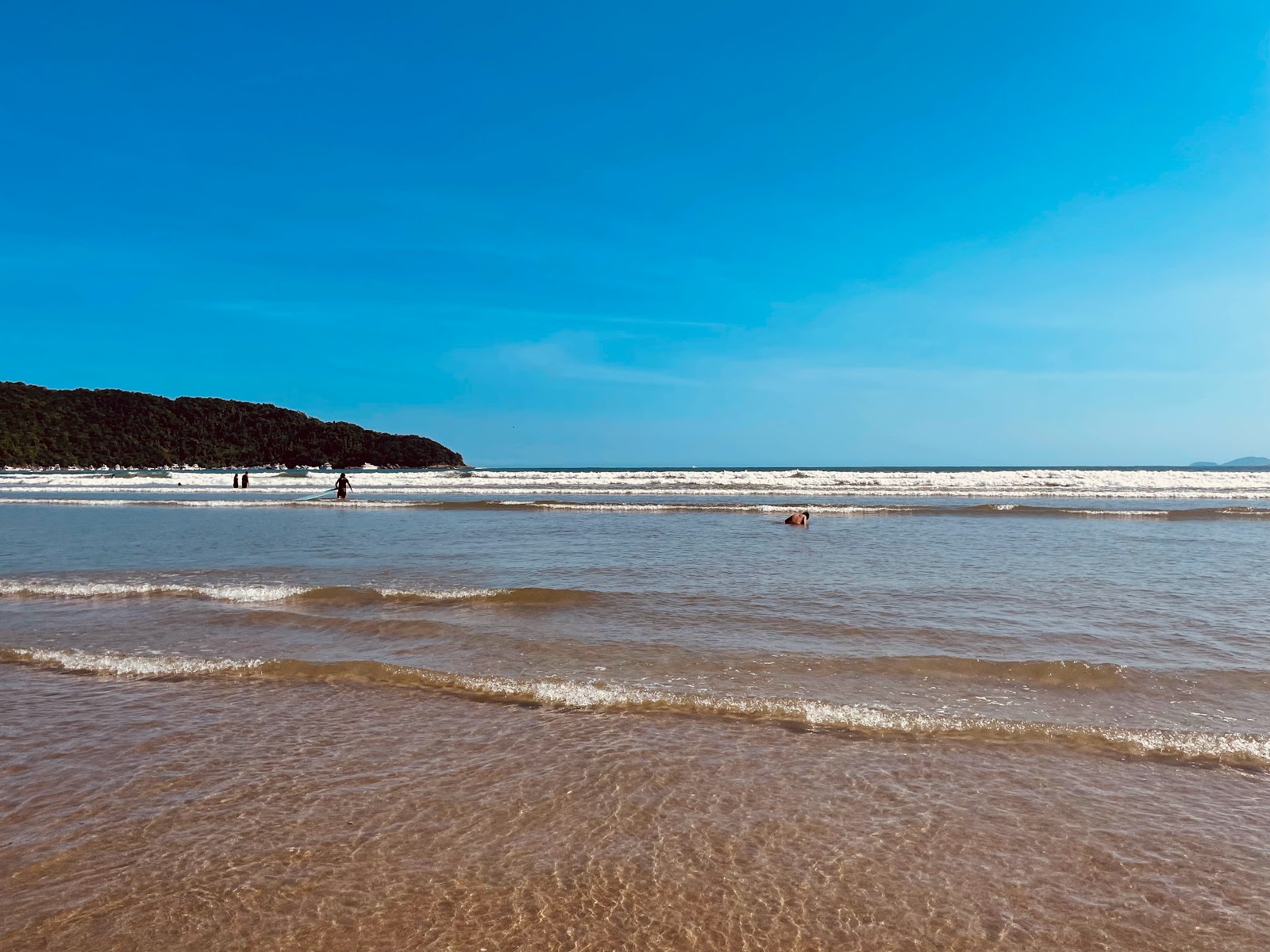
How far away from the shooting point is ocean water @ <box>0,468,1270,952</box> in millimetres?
3135

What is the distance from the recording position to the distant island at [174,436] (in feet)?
433

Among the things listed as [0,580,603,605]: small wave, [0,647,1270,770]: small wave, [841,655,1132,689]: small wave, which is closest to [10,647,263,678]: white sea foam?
[0,647,1270,770]: small wave

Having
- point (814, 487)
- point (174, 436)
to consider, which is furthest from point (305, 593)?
point (174, 436)

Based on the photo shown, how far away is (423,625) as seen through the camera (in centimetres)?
875

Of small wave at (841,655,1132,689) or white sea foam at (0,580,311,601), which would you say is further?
white sea foam at (0,580,311,601)

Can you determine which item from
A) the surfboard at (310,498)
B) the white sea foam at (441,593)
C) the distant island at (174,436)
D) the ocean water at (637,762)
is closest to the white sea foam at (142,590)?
the ocean water at (637,762)

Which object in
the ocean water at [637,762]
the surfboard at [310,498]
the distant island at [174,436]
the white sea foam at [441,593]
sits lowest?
the ocean water at [637,762]

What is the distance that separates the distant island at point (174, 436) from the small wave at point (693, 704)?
151983 millimetres

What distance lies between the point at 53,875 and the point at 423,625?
532cm

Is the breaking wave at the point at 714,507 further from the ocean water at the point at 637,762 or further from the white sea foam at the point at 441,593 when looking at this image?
the white sea foam at the point at 441,593

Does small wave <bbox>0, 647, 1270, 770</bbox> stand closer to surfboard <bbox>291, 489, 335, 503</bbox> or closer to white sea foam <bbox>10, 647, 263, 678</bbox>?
white sea foam <bbox>10, 647, 263, 678</bbox>

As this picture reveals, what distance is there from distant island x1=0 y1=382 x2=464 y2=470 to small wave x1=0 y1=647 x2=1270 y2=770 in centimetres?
15198

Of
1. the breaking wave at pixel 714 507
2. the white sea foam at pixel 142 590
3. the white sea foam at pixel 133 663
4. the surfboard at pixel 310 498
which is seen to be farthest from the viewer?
the surfboard at pixel 310 498

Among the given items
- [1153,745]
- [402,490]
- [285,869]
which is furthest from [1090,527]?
[402,490]
